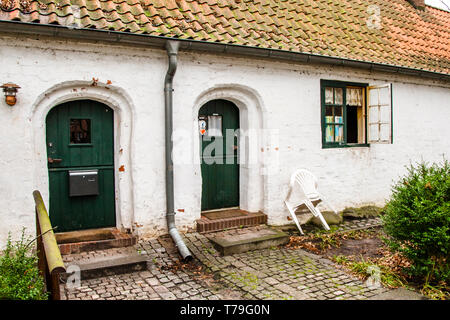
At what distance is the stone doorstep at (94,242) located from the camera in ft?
19.0

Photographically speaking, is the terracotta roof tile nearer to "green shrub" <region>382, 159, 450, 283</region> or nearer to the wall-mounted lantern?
the wall-mounted lantern

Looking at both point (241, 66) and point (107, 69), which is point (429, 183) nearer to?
point (241, 66)

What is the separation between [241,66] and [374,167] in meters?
4.38

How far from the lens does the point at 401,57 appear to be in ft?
30.2

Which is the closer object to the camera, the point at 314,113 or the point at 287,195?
the point at 287,195

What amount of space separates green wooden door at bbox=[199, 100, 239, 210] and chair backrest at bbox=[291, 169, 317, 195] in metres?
1.23

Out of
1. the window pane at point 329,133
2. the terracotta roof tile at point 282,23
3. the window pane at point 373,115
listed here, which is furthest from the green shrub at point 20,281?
the window pane at point 373,115

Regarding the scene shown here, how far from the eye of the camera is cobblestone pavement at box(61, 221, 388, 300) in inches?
187

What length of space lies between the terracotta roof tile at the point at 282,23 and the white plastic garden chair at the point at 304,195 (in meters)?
2.58

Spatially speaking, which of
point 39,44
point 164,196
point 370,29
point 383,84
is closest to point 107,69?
point 39,44

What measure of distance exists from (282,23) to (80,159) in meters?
5.11

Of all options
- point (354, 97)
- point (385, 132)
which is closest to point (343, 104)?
point (354, 97)

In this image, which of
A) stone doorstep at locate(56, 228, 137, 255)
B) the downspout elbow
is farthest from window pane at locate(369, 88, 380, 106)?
stone doorstep at locate(56, 228, 137, 255)

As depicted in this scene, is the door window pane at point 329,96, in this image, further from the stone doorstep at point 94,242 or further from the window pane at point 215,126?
the stone doorstep at point 94,242
